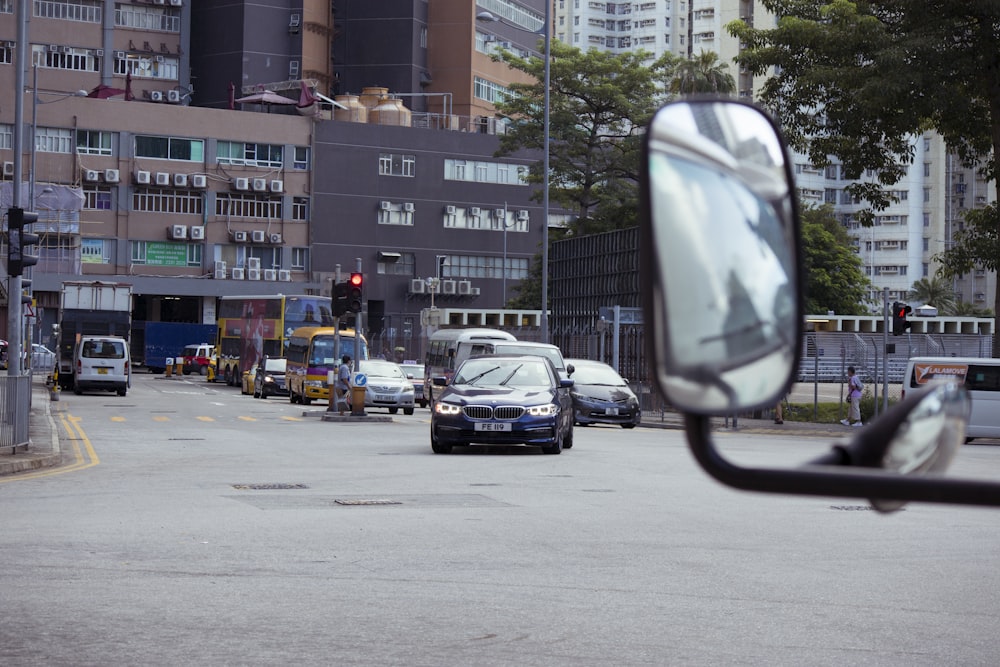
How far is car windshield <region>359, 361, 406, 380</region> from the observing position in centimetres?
4331

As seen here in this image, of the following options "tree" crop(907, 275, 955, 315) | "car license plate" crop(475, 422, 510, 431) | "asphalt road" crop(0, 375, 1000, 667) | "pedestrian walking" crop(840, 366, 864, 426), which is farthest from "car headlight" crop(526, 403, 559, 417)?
"tree" crop(907, 275, 955, 315)

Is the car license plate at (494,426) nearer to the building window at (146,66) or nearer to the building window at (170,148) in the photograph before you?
the building window at (170,148)

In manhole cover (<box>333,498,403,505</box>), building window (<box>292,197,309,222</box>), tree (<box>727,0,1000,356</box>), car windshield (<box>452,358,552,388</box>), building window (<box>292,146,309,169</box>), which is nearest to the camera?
manhole cover (<box>333,498,403,505</box>)

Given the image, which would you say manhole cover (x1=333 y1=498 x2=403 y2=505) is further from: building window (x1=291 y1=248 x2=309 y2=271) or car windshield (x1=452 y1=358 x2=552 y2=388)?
building window (x1=291 y1=248 x2=309 y2=271)

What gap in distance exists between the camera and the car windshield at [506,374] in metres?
24.8

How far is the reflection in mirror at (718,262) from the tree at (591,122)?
60.7 metres

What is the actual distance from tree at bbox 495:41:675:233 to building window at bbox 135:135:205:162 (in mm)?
22323

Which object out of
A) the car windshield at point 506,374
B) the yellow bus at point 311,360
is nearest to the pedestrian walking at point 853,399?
the car windshield at point 506,374

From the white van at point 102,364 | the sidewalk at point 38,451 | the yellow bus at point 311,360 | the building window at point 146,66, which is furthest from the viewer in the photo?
the building window at point 146,66

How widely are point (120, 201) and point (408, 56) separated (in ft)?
65.3

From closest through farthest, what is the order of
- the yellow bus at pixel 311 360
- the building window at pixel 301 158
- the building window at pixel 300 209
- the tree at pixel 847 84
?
the tree at pixel 847 84 → the yellow bus at pixel 311 360 → the building window at pixel 301 158 → the building window at pixel 300 209

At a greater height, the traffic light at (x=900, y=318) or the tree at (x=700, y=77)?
the tree at (x=700, y=77)

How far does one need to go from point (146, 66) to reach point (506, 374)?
71358 mm

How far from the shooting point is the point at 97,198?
A: 265 ft
